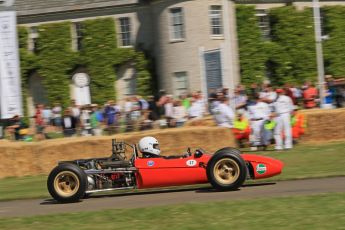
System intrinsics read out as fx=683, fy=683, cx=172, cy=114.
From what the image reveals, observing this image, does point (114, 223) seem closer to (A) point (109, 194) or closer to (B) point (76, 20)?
(A) point (109, 194)

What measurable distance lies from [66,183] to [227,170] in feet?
10.3

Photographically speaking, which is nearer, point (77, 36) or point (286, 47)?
point (286, 47)

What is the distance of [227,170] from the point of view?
1280 centimetres

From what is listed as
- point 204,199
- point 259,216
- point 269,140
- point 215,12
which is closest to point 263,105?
point 269,140

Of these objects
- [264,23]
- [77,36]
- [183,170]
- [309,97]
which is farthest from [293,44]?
[183,170]

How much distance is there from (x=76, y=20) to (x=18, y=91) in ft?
50.8

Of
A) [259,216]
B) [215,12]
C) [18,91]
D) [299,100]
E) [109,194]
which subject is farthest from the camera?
[215,12]

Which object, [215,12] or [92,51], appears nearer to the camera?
[215,12]

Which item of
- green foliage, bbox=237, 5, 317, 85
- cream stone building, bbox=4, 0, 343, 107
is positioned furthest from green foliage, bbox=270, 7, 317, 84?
cream stone building, bbox=4, 0, 343, 107

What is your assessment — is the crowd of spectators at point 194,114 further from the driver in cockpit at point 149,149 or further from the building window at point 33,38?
the building window at point 33,38

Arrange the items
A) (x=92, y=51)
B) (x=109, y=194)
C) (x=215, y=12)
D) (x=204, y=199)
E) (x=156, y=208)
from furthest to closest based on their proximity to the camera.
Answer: (x=92, y=51)
(x=215, y=12)
(x=109, y=194)
(x=204, y=199)
(x=156, y=208)

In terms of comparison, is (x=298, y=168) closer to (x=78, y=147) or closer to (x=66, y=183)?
(x=66, y=183)

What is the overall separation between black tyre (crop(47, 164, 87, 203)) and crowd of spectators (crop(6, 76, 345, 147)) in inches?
361

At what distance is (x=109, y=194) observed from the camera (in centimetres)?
1433
